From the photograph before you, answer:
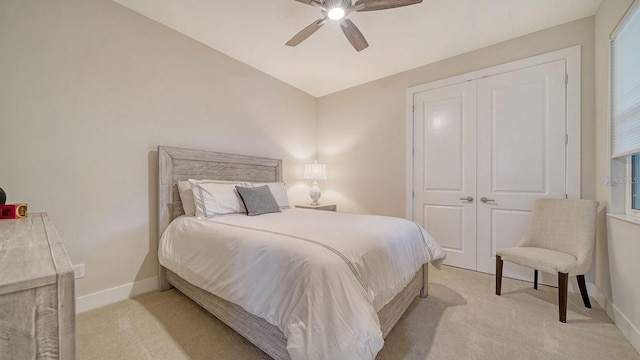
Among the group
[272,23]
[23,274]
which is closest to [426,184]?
[272,23]

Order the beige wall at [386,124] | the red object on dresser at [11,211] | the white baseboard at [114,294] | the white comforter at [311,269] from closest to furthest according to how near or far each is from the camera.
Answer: the white comforter at [311,269]
the red object on dresser at [11,211]
the white baseboard at [114,294]
the beige wall at [386,124]

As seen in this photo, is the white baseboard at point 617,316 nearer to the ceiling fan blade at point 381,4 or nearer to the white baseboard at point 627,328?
the white baseboard at point 627,328

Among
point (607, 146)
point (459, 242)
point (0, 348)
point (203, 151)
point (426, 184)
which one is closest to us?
point (0, 348)

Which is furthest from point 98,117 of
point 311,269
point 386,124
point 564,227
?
point 564,227

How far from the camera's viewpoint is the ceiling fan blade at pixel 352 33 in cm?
203

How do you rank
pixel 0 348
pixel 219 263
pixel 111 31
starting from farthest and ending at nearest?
pixel 111 31, pixel 219 263, pixel 0 348

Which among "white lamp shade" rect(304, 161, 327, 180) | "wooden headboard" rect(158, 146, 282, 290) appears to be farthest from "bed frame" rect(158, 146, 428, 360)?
"white lamp shade" rect(304, 161, 327, 180)

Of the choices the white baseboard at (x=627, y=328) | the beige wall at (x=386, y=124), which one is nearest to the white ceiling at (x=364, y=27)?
the beige wall at (x=386, y=124)

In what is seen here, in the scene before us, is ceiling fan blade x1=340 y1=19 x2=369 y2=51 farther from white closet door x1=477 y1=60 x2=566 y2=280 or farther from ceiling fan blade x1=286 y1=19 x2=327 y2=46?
white closet door x1=477 y1=60 x2=566 y2=280

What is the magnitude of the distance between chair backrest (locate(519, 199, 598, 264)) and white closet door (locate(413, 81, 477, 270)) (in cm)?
61

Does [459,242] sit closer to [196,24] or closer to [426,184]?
[426,184]

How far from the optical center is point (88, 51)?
81.4 inches

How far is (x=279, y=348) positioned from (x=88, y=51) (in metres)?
2.71

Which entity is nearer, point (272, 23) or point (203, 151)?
point (272, 23)
